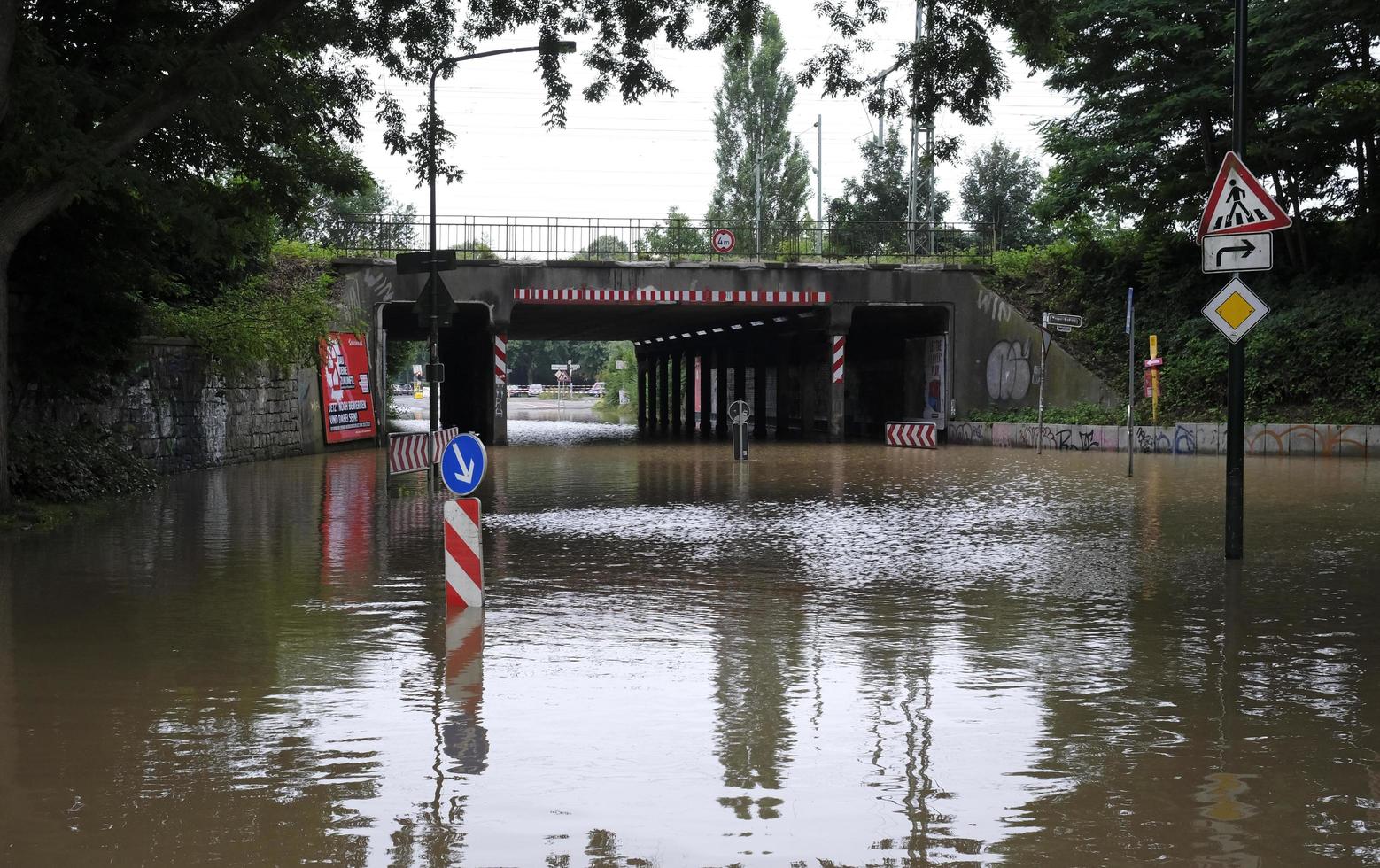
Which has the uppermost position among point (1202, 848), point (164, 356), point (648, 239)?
point (648, 239)

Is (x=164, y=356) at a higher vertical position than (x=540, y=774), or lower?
higher

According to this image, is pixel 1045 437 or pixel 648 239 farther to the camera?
pixel 648 239

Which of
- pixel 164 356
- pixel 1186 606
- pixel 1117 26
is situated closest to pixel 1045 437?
pixel 1117 26

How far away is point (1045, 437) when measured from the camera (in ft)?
118

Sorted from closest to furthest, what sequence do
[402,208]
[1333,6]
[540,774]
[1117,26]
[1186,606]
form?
[540,774], [1186,606], [1333,6], [1117,26], [402,208]

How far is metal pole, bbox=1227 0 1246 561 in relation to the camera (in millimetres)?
11875

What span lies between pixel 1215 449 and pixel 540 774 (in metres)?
29.1

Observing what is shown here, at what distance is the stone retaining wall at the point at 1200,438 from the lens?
98.8ft

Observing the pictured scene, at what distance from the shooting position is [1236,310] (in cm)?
1179

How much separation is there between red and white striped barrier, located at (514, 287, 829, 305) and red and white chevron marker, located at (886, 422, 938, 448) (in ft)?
14.8

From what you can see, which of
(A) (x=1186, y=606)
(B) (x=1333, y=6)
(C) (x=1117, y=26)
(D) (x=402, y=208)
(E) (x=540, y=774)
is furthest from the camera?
(D) (x=402, y=208)

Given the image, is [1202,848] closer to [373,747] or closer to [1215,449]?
[373,747]

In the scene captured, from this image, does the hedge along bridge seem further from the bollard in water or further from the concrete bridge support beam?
the concrete bridge support beam

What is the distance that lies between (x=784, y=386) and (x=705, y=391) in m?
3.31
